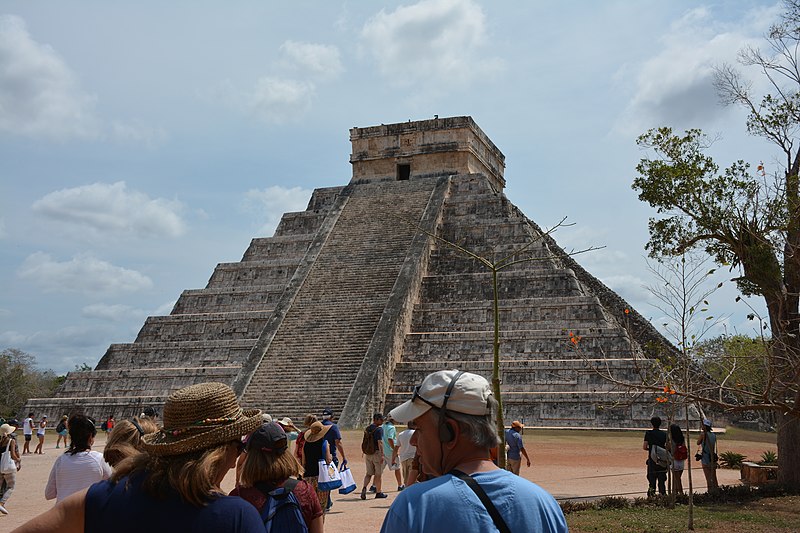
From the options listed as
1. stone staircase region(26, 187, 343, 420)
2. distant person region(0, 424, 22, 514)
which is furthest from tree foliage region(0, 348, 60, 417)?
distant person region(0, 424, 22, 514)

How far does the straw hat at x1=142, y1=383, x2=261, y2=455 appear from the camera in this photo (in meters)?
2.72

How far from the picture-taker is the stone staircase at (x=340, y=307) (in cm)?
2109

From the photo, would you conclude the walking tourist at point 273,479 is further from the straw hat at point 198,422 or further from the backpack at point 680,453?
the backpack at point 680,453

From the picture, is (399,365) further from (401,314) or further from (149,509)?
(149,509)

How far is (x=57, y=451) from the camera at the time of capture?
19516 mm

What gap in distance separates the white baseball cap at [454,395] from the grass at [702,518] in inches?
249

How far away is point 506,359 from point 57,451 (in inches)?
429

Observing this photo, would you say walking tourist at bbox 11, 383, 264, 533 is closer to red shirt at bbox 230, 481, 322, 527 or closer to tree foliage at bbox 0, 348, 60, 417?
red shirt at bbox 230, 481, 322, 527

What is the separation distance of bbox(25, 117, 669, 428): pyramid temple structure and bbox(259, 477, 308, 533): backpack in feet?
47.0

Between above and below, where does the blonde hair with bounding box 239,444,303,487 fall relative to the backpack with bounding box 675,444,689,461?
above

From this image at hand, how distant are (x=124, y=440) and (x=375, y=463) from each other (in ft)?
21.4

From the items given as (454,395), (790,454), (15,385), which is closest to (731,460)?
(790,454)

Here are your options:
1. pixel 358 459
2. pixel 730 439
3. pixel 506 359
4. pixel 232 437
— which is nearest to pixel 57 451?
pixel 358 459

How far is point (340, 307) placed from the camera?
24188mm
